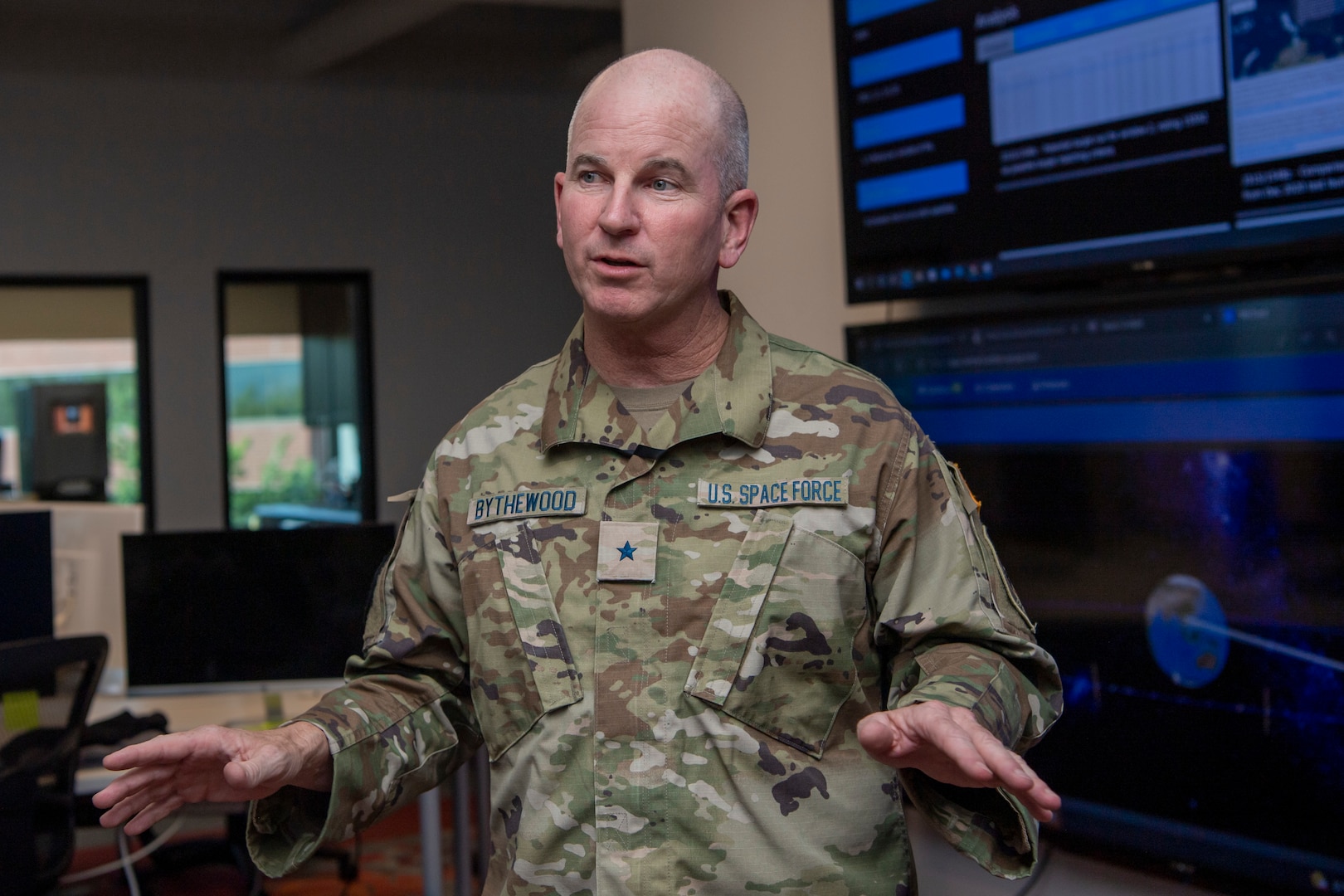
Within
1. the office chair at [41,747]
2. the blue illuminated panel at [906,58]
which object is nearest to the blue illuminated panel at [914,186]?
the blue illuminated panel at [906,58]

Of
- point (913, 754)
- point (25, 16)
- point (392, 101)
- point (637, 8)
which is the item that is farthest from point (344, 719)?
point (392, 101)

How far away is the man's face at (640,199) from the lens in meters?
1.12

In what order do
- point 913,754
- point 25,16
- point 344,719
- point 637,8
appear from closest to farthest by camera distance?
point 913,754, point 344,719, point 637,8, point 25,16

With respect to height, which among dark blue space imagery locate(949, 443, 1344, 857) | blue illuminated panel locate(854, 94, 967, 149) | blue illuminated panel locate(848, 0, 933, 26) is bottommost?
dark blue space imagery locate(949, 443, 1344, 857)

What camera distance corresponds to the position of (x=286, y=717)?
2998 mm

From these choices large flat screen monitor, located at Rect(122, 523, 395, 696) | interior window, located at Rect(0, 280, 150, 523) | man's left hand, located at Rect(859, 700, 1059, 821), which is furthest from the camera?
interior window, located at Rect(0, 280, 150, 523)

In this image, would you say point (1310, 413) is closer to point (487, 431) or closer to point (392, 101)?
point (487, 431)

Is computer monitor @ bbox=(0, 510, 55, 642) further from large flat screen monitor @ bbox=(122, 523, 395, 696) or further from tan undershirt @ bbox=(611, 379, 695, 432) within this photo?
tan undershirt @ bbox=(611, 379, 695, 432)

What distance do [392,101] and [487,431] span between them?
576 centimetres

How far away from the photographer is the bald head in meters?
1.13

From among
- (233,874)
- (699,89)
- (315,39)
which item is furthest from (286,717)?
(315,39)

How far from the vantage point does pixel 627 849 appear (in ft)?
3.60

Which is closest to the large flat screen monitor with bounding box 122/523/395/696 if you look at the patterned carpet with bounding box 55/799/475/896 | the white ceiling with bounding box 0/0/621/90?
the patterned carpet with bounding box 55/799/475/896

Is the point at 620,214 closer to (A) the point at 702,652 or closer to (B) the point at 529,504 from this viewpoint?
(B) the point at 529,504
